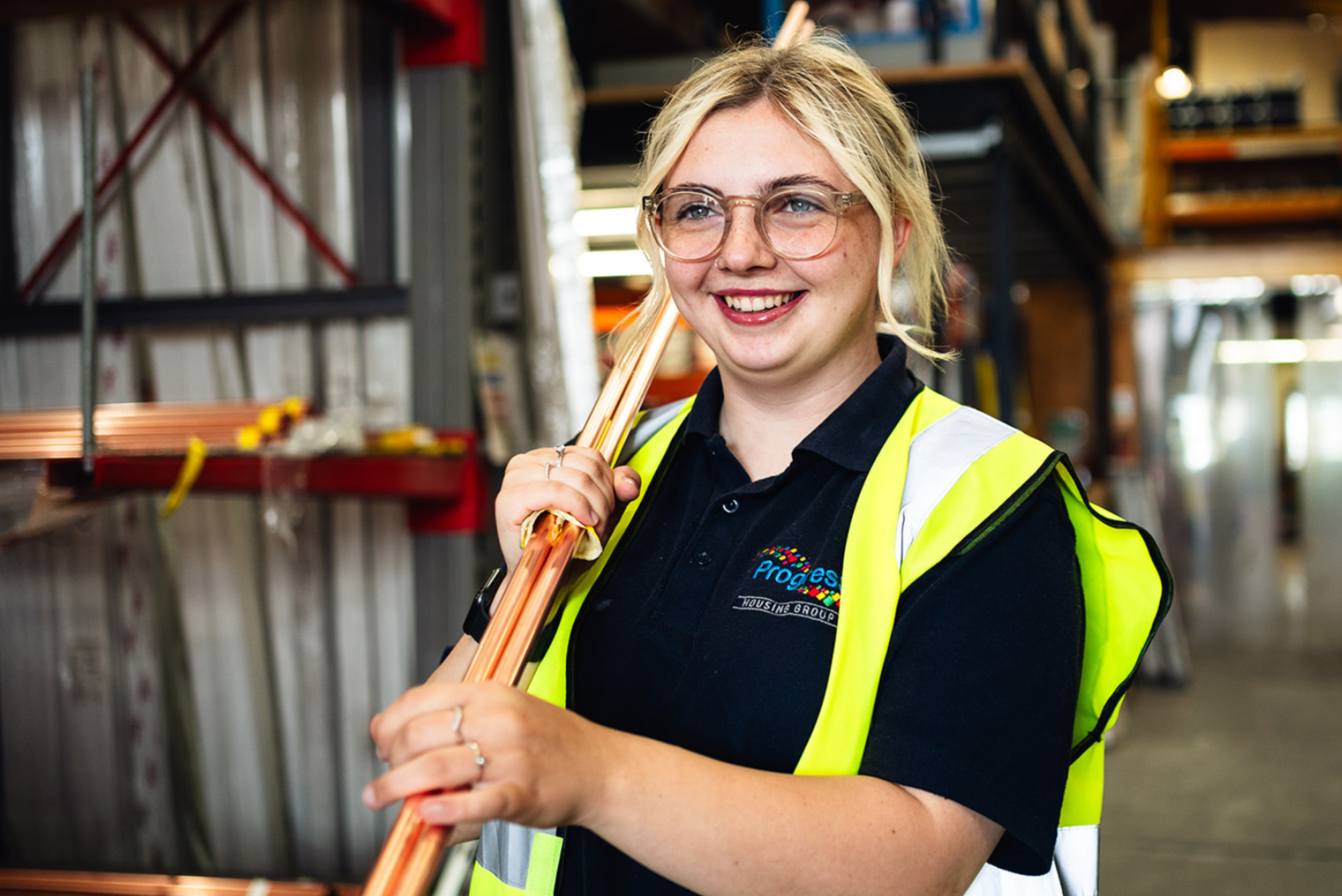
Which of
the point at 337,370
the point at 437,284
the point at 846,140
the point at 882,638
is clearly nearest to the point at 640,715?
the point at 882,638

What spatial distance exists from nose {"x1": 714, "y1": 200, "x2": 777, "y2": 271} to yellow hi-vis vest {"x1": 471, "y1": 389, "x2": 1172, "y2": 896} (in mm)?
235

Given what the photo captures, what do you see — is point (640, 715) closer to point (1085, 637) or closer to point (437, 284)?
point (1085, 637)

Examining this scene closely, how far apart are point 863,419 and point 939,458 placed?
4.6 inches

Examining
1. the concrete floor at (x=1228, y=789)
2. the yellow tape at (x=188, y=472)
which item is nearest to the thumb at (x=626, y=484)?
the yellow tape at (x=188, y=472)

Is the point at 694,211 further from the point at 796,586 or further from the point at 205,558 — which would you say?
the point at 205,558

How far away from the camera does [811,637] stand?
1093 mm

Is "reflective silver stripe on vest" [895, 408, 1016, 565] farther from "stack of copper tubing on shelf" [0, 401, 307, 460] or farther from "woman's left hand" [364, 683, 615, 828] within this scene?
"stack of copper tubing on shelf" [0, 401, 307, 460]

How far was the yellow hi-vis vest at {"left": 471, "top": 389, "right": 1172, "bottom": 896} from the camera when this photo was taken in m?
1.02

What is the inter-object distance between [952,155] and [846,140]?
3.91m

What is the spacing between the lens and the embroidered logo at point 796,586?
111 centimetres

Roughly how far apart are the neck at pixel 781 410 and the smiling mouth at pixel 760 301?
88mm

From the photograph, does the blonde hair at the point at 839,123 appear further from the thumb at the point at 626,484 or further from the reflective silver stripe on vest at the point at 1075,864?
the reflective silver stripe on vest at the point at 1075,864

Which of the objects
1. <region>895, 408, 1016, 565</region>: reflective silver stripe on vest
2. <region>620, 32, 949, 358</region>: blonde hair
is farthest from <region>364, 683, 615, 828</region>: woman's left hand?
<region>620, 32, 949, 358</region>: blonde hair

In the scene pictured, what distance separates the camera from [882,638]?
3.34 ft
